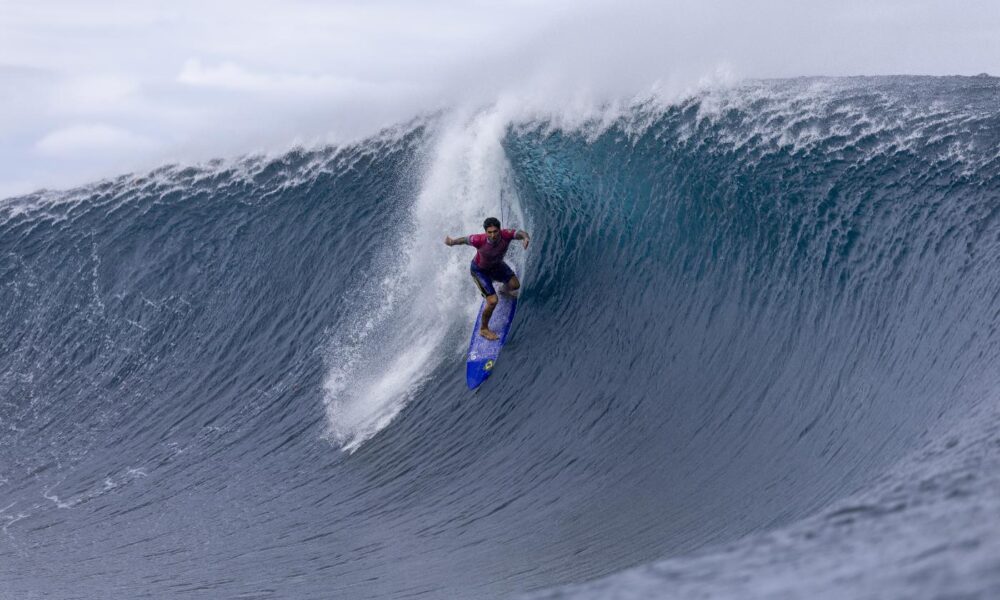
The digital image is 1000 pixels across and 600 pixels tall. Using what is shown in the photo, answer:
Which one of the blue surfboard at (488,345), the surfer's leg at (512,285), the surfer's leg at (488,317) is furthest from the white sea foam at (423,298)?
the surfer's leg at (512,285)

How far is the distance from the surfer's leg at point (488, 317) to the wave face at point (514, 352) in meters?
0.26

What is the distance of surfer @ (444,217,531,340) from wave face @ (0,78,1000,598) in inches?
15.7

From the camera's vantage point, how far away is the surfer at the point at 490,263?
443 inches

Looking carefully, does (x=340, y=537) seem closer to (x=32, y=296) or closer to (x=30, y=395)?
Answer: (x=30, y=395)

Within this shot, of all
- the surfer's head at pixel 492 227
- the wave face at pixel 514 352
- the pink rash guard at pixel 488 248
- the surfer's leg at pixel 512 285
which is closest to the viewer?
the wave face at pixel 514 352

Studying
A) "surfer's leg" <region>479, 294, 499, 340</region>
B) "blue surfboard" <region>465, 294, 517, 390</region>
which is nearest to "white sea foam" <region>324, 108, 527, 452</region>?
"blue surfboard" <region>465, 294, 517, 390</region>

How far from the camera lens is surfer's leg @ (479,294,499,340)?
11.6 m

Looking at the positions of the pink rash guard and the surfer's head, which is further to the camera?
the pink rash guard

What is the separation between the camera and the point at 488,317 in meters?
11.8

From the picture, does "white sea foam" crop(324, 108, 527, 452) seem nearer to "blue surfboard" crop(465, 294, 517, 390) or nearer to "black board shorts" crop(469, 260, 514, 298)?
"blue surfboard" crop(465, 294, 517, 390)

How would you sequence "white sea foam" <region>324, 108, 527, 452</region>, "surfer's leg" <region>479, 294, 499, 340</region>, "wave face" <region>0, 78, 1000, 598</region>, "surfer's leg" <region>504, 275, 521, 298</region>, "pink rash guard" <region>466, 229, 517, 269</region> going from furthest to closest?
"white sea foam" <region>324, 108, 527, 452</region>, "surfer's leg" <region>504, 275, 521, 298</region>, "surfer's leg" <region>479, 294, 499, 340</region>, "pink rash guard" <region>466, 229, 517, 269</region>, "wave face" <region>0, 78, 1000, 598</region>

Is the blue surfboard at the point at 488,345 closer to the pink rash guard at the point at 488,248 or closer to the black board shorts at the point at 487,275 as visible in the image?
the black board shorts at the point at 487,275

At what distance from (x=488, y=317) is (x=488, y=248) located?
808 mm

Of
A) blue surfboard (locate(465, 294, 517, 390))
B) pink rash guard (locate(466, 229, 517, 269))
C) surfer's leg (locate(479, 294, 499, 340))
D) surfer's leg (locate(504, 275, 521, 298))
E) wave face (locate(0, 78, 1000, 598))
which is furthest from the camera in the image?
surfer's leg (locate(504, 275, 521, 298))
